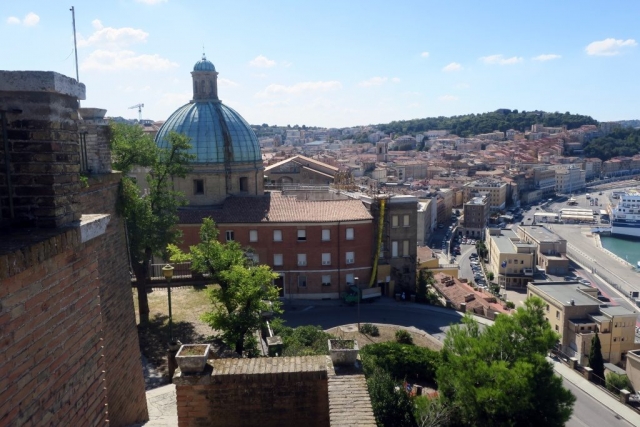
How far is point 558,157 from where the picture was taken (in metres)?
144

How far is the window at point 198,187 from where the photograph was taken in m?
31.1

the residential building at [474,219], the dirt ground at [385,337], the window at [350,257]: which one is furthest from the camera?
the residential building at [474,219]

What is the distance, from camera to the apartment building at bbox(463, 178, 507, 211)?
9562 centimetres

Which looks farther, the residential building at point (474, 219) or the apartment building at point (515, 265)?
the residential building at point (474, 219)

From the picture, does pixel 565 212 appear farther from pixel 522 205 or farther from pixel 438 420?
pixel 438 420

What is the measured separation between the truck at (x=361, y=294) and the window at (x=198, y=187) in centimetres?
1026

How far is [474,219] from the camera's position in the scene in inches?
3140

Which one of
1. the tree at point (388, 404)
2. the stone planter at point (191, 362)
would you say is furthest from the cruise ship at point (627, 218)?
the stone planter at point (191, 362)

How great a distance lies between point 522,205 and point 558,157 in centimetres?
4341

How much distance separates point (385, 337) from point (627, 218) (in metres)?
79.4

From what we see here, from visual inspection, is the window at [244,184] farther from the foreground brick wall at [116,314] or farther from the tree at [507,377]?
the foreground brick wall at [116,314]

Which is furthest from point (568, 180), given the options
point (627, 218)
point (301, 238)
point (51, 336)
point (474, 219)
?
point (51, 336)

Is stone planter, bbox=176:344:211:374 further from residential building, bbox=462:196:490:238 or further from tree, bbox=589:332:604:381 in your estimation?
residential building, bbox=462:196:490:238

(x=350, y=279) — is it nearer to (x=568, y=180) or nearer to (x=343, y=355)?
(x=343, y=355)
